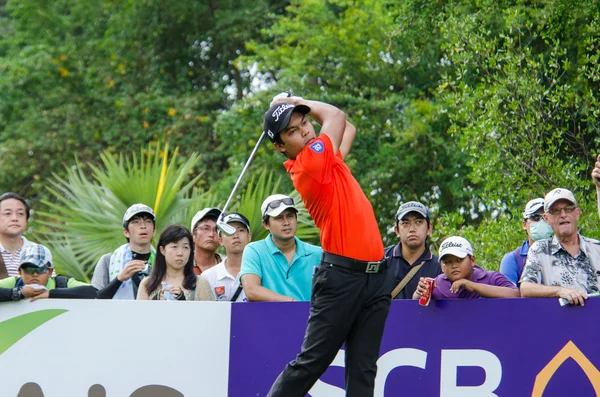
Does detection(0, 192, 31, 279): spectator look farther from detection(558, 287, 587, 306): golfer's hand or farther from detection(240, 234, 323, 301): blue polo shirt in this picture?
detection(558, 287, 587, 306): golfer's hand

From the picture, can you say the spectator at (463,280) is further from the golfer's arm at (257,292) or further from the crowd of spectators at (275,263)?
the golfer's arm at (257,292)

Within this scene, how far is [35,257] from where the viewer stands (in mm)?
7086

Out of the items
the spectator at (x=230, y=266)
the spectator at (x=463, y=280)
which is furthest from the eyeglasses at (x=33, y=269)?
the spectator at (x=463, y=280)

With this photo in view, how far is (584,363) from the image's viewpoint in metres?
5.96

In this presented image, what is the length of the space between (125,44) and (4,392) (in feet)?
52.6

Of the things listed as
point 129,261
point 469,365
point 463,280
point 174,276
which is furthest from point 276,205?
point 469,365

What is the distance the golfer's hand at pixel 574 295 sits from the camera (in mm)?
5965

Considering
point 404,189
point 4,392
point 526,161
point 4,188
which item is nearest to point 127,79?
point 4,188

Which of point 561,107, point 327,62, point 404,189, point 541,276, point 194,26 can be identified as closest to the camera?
point 541,276

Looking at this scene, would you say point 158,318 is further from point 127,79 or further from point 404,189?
point 127,79

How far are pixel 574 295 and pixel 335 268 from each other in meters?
1.46

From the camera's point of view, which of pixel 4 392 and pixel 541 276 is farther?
pixel 4 392

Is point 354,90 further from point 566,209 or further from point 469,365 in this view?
point 469,365

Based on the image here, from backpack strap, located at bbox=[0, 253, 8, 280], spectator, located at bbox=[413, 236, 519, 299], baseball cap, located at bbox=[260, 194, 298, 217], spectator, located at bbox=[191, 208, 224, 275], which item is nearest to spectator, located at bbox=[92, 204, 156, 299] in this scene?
spectator, located at bbox=[191, 208, 224, 275]
